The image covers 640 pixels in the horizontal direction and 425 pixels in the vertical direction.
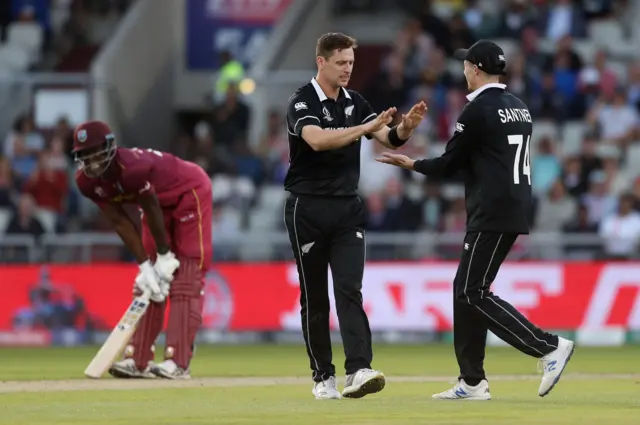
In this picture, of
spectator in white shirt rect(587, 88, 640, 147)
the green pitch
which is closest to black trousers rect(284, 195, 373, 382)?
the green pitch

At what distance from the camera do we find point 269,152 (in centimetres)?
2317

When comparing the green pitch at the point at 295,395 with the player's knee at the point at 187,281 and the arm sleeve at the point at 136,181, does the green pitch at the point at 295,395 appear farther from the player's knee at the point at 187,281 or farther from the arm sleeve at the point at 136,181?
the arm sleeve at the point at 136,181

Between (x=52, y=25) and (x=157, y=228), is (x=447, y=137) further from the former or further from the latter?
(x=157, y=228)

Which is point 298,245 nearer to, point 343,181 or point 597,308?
point 343,181

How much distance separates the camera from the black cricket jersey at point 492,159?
419 inches

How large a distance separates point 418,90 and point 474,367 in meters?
13.1

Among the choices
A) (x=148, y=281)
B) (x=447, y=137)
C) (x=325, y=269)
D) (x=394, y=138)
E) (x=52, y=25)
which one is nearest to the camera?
(x=394, y=138)

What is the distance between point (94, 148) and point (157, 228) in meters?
0.87

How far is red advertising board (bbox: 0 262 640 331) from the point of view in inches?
771

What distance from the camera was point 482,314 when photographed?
34.9 feet

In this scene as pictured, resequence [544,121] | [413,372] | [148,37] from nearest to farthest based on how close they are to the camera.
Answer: [413,372]
[544,121]
[148,37]

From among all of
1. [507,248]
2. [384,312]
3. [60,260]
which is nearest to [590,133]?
[384,312]

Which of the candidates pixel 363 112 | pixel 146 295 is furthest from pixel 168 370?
pixel 363 112

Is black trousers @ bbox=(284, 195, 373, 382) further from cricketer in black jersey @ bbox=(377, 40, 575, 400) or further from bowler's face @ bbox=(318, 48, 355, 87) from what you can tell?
bowler's face @ bbox=(318, 48, 355, 87)
